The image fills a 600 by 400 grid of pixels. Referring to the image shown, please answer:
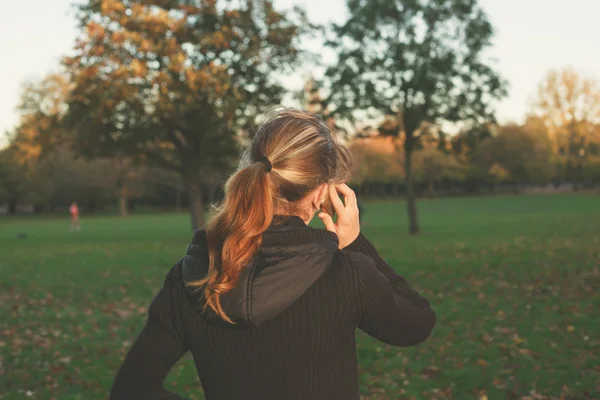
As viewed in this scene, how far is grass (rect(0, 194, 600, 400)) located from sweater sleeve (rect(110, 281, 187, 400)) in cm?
462

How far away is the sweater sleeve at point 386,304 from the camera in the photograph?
1.72 m

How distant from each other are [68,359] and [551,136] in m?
83.6

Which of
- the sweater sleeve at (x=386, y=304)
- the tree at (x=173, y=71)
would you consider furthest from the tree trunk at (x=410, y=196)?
the sweater sleeve at (x=386, y=304)

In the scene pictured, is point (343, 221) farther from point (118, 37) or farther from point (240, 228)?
point (118, 37)

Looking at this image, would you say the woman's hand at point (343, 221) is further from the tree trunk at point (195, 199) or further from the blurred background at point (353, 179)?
the tree trunk at point (195, 199)

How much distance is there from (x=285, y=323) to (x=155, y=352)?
0.41m

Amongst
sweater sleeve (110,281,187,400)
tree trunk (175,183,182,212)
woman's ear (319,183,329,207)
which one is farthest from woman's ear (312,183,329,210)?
tree trunk (175,183,182,212)

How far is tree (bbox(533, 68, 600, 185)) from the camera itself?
77812mm

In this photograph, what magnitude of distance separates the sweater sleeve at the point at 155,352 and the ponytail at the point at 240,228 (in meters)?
0.19

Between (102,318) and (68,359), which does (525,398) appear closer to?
(68,359)

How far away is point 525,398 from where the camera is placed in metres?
5.89

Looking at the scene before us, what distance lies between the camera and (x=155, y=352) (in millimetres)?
1828

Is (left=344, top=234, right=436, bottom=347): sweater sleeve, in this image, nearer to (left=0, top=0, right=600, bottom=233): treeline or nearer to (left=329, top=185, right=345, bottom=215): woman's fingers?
(left=329, top=185, right=345, bottom=215): woman's fingers

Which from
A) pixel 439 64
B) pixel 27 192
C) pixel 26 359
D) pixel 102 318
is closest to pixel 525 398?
pixel 26 359
